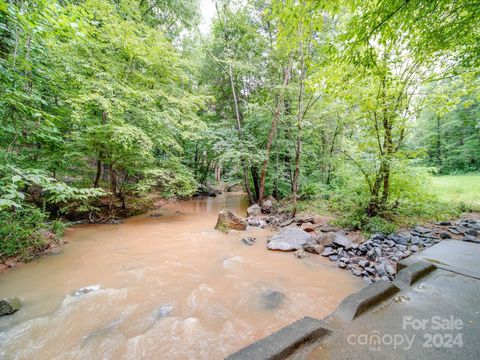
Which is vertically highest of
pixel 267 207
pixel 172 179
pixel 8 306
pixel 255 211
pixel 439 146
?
pixel 439 146

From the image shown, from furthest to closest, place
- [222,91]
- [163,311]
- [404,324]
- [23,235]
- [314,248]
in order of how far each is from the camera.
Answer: [222,91] < [314,248] < [23,235] < [163,311] < [404,324]

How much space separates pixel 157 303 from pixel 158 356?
89 cm

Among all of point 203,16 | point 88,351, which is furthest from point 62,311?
point 203,16

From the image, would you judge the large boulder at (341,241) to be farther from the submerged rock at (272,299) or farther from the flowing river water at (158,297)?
the submerged rock at (272,299)

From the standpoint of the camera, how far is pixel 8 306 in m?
2.54

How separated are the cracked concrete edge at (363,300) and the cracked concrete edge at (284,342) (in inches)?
11.8

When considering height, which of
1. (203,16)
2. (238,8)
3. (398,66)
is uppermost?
(203,16)

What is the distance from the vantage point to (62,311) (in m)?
2.62

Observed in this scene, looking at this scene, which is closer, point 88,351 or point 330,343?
point 330,343

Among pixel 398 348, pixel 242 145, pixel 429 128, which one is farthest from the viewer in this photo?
pixel 429 128

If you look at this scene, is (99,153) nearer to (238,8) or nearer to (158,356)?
(158,356)

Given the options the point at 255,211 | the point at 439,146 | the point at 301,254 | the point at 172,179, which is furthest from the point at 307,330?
the point at 439,146

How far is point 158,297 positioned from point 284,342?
86.2 inches

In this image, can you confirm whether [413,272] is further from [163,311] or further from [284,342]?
[163,311]
